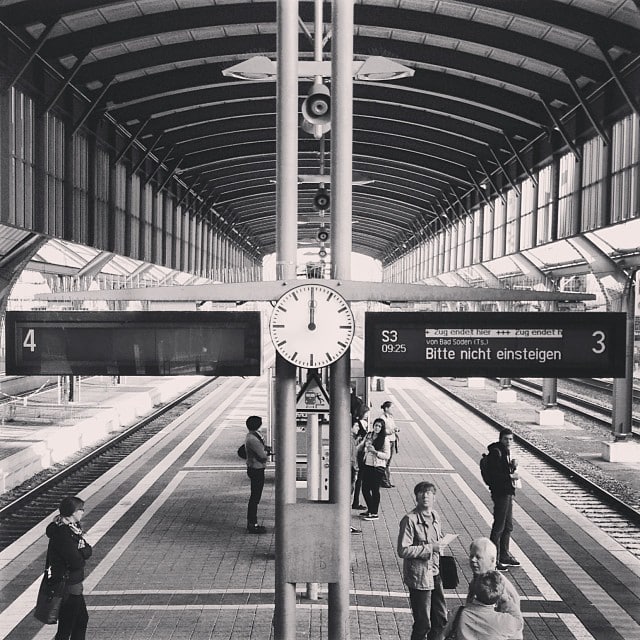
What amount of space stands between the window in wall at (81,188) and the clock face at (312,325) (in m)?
17.7

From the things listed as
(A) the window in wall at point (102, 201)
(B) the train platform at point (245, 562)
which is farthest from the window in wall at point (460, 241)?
(B) the train platform at point (245, 562)

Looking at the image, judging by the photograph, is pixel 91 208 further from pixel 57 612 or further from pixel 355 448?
pixel 57 612

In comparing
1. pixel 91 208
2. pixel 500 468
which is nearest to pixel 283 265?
pixel 500 468

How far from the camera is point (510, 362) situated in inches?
208

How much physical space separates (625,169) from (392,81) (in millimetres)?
7104

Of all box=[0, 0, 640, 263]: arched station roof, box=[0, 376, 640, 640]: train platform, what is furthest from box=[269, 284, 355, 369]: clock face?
box=[0, 0, 640, 263]: arched station roof

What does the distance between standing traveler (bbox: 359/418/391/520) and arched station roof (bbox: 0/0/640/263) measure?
6683 mm

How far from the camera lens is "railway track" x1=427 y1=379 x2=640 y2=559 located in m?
12.1

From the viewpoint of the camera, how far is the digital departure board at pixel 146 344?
17.7 feet

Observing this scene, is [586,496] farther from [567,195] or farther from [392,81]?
[392,81]

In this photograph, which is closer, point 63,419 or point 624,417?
point 624,417

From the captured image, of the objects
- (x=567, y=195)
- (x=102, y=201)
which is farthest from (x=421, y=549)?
(x=102, y=201)

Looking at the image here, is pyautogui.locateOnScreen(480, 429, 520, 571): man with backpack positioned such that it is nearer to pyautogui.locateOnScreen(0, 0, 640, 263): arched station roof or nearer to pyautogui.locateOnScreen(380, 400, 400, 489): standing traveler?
pyautogui.locateOnScreen(380, 400, 400, 489): standing traveler

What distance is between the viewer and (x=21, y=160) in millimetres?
17453
